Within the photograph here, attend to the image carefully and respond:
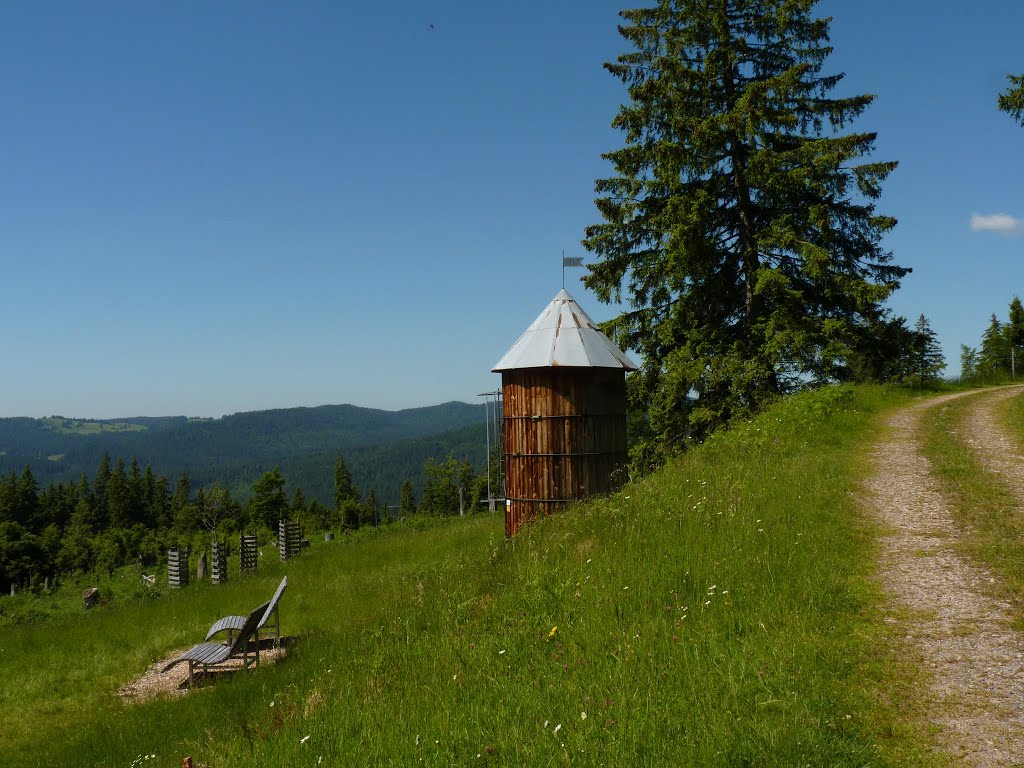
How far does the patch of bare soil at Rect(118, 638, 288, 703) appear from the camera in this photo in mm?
10914

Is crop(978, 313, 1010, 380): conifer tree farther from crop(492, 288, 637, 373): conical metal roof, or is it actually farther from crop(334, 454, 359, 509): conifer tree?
crop(334, 454, 359, 509): conifer tree

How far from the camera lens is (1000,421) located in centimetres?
1376

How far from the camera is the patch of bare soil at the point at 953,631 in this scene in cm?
382

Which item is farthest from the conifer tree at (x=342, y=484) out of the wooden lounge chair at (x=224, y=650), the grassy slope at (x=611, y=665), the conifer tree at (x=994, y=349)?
the wooden lounge chair at (x=224, y=650)

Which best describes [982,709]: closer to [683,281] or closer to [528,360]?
[528,360]

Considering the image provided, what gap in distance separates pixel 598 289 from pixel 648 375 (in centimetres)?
300

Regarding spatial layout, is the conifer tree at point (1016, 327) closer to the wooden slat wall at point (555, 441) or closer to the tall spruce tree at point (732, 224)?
the tall spruce tree at point (732, 224)

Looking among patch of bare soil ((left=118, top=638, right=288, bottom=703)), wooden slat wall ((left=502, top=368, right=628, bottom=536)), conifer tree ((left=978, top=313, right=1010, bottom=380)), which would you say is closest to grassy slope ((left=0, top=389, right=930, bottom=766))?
patch of bare soil ((left=118, top=638, right=288, bottom=703))

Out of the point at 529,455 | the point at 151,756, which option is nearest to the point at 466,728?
the point at 151,756

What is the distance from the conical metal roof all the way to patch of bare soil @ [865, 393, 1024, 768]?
782 centimetres

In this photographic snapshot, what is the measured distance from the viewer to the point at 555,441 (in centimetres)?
1550

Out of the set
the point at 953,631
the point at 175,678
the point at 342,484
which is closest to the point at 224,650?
the point at 175,678

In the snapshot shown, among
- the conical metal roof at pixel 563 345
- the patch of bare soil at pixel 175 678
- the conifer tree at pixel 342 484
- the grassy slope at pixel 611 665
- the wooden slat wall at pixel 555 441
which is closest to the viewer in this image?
the grassy slope at pixel 611 665

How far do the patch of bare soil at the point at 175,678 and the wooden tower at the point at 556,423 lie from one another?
→ 20.0ft
